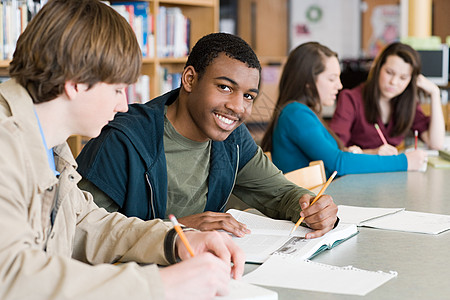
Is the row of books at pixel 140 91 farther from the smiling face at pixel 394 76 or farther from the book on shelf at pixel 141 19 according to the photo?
the smiling face at pixel 394 76

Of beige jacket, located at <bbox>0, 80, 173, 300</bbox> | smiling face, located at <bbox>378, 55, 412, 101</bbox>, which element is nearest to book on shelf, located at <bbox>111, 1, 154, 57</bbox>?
smiling face, located at <bbox>378, 55, 412, 101</bbox>

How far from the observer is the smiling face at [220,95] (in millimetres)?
1676

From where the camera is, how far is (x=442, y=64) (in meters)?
5.32

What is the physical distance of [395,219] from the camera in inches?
69.5

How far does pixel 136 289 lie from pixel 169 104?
3.23 ft

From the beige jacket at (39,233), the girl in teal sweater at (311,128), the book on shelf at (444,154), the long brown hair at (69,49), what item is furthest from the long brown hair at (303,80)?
the long brown hair at (69,49)

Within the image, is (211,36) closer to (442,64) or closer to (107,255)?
(107,255)

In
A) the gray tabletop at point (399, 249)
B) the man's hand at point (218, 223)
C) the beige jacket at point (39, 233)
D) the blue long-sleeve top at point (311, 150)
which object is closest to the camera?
the beige jacket at point (39, 233)

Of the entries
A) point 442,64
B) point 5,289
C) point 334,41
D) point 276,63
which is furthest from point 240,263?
point 334,41

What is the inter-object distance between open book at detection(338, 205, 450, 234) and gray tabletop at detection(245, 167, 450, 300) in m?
0.04

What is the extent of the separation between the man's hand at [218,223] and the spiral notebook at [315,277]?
0.21m

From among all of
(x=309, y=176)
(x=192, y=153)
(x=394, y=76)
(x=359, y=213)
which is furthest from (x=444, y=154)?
(x=192, y=153)

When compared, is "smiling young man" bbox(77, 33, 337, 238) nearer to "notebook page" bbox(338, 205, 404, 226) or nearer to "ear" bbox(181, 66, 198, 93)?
"ear" bbox(181, 66, 198, 93)

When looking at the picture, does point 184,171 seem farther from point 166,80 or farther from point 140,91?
point 166,80
